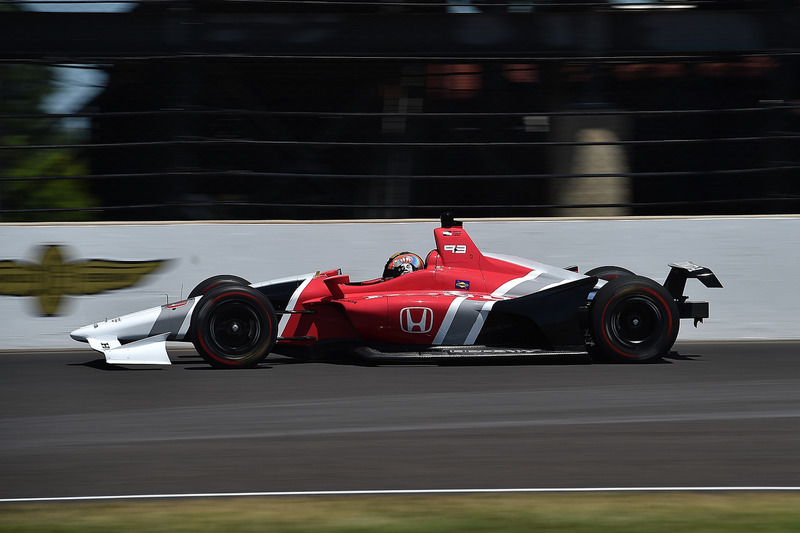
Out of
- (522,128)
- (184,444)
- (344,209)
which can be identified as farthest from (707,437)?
(522,128)

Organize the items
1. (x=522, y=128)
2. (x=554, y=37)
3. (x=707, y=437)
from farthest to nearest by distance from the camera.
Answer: (x=554, y=37), (x=522, y=128), (x=707, y=437)

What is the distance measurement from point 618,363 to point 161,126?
5657mm

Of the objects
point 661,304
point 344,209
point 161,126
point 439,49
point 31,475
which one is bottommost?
point 31,475

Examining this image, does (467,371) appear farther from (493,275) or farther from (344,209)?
(344,209)

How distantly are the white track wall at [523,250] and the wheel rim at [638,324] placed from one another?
1.84 meters

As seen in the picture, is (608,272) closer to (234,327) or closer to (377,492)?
(234,327)

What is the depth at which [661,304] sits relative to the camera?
29.3ft

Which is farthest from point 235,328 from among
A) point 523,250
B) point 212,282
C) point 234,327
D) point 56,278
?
point 523,250

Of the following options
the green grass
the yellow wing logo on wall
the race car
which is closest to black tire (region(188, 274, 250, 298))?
the race car

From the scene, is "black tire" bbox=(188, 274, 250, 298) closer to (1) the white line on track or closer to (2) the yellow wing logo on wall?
(2) the yellow wing logo on wall

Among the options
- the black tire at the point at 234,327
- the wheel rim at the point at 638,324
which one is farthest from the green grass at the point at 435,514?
the wheel rim at the point at 638,324

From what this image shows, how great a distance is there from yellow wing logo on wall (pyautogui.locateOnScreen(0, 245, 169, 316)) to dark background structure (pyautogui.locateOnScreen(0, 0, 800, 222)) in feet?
1.87

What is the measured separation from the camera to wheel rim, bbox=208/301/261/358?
876cm

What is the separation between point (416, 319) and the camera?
8727 millimetres
